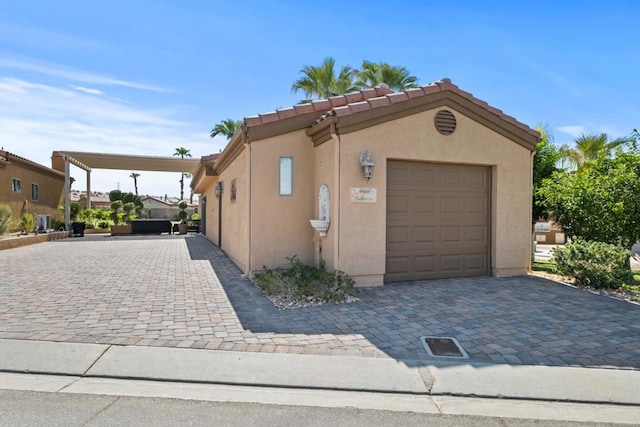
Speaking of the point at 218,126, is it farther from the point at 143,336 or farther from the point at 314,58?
the point at 143,336

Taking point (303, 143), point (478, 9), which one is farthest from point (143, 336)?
point (478, 9)

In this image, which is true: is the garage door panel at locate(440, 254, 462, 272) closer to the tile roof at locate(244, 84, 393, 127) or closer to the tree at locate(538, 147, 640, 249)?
the tree at locate(538, 147, 640, 249)

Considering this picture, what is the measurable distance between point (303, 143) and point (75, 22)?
6655 mm

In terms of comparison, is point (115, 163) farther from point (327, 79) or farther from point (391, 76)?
point (391, 76)

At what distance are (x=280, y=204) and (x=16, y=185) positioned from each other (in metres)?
18.9

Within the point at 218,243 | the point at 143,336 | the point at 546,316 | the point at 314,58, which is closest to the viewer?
the point at 143,336

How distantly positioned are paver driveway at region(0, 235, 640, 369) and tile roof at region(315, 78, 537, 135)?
3481mm

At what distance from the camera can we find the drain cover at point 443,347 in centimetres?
445

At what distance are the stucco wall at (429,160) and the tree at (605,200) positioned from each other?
127 centimetres

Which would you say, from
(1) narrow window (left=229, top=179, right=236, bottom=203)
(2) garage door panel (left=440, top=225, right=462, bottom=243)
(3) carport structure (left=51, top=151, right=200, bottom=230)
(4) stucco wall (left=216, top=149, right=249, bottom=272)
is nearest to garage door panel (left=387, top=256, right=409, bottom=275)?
(2) garage door panel (left=440, top=225, right=462, bottom=243)

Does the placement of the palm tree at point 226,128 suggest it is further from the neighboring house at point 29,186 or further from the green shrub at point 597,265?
the green shrub at point 597,265

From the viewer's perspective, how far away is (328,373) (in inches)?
157

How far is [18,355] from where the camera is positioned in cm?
428

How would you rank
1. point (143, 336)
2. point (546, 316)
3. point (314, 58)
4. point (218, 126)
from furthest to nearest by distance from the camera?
1. point (218, 126)
2. point (314, 58)
3. point (546, 316)
4. point (143, 336)
